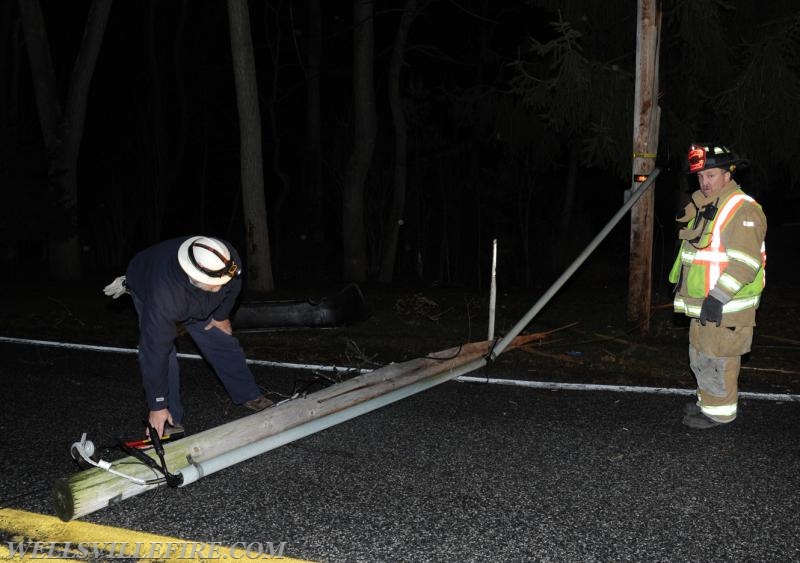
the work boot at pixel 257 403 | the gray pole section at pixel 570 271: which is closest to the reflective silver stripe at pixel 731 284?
the gray pole section at pixel 570 271

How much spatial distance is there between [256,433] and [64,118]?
50.8 ft

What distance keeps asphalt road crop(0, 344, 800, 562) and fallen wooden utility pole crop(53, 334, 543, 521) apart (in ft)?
0.40

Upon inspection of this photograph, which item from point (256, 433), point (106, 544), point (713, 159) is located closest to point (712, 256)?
point (713, 159)

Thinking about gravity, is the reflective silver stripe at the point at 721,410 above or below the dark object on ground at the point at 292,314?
above

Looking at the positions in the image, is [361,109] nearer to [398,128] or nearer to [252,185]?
[398,128]

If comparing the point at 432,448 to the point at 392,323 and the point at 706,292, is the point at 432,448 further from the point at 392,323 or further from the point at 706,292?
the point at 392,323

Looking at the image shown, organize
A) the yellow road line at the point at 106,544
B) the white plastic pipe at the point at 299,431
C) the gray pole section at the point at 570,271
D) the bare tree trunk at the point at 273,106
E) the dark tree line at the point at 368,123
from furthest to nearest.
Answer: the bare tree trunk at the point at 273,106
the dark tree line at the point at 368,123
the gray pole section at the point at 570,271
the white plastic pipe at the point at 299,431
the yellow road line at the point at 106,544

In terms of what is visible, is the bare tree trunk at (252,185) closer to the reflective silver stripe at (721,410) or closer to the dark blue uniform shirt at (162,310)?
the dark blue uniform shirt at (162,310)

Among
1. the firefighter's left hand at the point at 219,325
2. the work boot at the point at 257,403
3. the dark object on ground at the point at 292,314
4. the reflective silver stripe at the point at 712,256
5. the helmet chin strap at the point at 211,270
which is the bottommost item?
the dark object on ground at the point at 292,314

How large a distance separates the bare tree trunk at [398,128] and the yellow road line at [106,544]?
1714 cm

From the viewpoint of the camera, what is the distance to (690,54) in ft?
39.1

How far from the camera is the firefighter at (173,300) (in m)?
4.37

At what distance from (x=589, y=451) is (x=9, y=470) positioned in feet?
11.5

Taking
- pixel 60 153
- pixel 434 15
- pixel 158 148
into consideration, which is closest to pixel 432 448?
pixel 60 153
